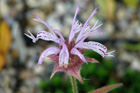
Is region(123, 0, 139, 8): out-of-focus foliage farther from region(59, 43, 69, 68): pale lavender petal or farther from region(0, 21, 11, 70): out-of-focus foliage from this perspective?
region(59, 43, 69, 68): pale lavender petal

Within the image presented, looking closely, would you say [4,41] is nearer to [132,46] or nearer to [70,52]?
[132,46]

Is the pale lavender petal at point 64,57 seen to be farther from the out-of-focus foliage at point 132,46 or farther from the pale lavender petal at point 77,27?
the out-of-focus foliage at point 132,46

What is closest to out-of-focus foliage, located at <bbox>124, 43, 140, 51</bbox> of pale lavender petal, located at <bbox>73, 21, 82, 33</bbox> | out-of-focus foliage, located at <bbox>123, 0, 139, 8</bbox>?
out-of-focus foliage, located at <bbox>123, 0, 139, 8</bbox>

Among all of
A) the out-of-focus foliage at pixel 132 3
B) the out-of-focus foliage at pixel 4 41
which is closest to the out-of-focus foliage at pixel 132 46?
the out-of-focus foliage at pixel 132 3

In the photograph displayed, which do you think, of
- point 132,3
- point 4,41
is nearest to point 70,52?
point 4,41

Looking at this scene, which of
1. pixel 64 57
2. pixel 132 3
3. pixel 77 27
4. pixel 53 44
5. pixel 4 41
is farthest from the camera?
pixel 132 3

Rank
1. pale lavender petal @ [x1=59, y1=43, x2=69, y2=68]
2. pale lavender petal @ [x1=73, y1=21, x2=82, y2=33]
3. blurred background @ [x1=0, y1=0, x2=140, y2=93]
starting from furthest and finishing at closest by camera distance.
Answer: blurred background @ [x1=0, y1=0, x2=140, y2=93] → pale lavender petal @ [x1=73, y1=21, x2=82, y2=33] → pale lavender petal @ [x1=59, y1=43, x2=69, y2=68]
